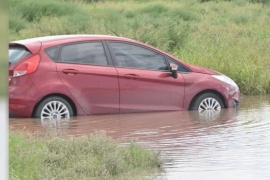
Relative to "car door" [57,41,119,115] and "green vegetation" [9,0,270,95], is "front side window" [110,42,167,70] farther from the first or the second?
"green vegetation" [9,0,270,95]

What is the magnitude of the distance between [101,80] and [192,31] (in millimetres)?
16229

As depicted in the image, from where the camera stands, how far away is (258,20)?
109 ft

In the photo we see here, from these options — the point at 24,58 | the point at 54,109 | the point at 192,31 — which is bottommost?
the point at 54,109

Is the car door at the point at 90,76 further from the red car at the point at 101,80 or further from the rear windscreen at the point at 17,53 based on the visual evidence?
the rear windscreen at the point at 17,53

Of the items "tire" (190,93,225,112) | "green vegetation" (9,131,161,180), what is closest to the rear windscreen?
"tire" (190,93,225,112)

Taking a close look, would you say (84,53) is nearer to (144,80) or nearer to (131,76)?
(131,76)

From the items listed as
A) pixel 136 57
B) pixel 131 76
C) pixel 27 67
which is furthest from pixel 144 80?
pixel 27 67

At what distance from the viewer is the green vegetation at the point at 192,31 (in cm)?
1552

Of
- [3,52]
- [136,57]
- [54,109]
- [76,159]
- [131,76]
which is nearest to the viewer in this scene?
[3,52]

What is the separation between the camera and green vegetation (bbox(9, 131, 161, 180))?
5.56 metres

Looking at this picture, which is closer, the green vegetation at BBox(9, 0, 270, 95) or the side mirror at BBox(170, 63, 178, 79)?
the side mirror at BBox(170, 63, 178, 79)

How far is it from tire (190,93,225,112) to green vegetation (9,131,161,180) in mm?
→ 5245

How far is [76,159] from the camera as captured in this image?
6.16 metres

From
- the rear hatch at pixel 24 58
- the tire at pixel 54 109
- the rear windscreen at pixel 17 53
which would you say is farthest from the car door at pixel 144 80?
the rear windscreen at pixel 17 53
